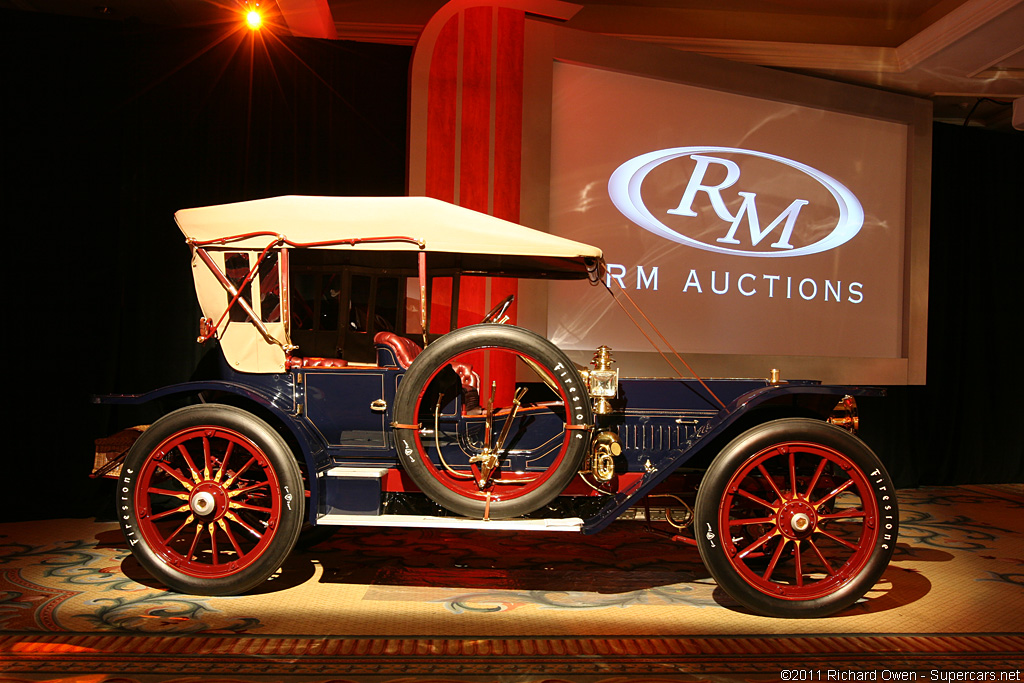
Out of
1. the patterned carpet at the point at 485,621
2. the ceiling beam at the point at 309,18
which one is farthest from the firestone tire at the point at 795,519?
the ceiling beam at the point at 309,18

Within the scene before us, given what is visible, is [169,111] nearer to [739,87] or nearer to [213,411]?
[213,411]

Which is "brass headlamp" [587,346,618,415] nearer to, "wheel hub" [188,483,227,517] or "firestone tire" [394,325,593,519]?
"firestone tire" [394,325,593,519]

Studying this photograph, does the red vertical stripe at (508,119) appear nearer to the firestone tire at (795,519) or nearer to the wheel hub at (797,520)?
the firestone tire at (795,519)

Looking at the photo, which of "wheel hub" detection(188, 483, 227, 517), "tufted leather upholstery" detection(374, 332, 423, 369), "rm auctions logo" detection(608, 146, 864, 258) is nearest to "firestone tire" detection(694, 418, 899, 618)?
"tufted leather upholstery" detection(374, 332, 423, 369)

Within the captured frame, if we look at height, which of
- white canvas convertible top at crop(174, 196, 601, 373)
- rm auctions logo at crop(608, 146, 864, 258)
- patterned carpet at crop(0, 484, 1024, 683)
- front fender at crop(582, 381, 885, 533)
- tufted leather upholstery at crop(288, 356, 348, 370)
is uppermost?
rm auctions logo at crop(608, 146, 864, 258)

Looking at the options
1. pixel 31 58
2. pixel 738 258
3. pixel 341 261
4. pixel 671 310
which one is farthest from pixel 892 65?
pixel 31 58

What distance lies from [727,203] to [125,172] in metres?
4.11

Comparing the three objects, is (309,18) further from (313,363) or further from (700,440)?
(700,440)

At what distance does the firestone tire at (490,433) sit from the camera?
265 cm

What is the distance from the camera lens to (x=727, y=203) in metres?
4.95

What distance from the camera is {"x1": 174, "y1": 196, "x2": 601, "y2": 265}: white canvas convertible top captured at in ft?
9.09

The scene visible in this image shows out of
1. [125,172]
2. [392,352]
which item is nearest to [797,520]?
[392,352]

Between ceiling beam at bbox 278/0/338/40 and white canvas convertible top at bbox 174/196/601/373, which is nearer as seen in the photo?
white canvas convertible top at bbox 174/196/601/373

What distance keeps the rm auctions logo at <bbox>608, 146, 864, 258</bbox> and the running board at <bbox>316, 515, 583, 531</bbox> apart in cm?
270
